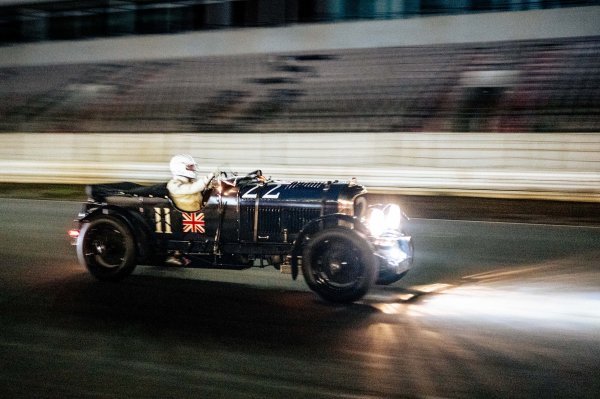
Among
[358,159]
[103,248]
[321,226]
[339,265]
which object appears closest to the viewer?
[339,265]

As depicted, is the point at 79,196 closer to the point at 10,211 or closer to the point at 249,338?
the point at 10,211

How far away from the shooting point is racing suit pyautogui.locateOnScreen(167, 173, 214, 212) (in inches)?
290

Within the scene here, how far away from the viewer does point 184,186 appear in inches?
292

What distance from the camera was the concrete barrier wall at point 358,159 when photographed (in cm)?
1496

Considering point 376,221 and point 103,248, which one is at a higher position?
point 376,221

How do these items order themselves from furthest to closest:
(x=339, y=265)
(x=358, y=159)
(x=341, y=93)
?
(x=341, y=93) → (x=358, y=159) → (x=339, y=265)

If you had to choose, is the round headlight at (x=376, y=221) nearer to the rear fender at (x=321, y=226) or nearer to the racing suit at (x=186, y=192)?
the rear fender at (x=321, y=226)

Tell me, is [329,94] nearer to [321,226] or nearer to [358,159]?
[358,159]

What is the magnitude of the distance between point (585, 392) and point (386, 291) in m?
2.94

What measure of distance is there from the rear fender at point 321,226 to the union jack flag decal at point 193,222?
3.55 feet

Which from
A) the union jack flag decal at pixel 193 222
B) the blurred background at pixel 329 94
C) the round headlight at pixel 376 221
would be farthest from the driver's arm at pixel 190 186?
the blurred background at pixel 329 94

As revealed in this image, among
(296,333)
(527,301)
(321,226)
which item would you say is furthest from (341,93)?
(296,333)

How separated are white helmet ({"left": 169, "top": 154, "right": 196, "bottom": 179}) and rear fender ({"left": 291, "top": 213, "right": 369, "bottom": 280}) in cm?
140

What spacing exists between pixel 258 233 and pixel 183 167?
1054 mm
